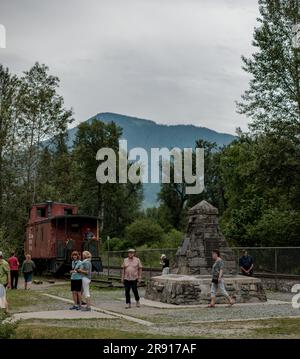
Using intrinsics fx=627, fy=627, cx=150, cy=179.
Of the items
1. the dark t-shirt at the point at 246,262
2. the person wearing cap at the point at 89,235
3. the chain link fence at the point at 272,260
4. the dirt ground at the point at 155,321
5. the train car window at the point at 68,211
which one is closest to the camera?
the dirt ground at the point at 155,321

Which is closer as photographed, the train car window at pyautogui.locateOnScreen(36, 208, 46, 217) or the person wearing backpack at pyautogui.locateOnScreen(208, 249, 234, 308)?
the person wearing backpack at pyautogui.locateOnScreen(208, 249, 234, 308)

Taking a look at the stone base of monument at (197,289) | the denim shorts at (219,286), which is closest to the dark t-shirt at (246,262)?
the stone base of monument at (197,289)

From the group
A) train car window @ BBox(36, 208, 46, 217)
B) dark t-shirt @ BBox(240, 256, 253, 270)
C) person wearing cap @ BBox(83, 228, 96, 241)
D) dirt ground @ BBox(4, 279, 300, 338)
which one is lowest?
dirt ground @ BBox(4, 279, 300, 338)

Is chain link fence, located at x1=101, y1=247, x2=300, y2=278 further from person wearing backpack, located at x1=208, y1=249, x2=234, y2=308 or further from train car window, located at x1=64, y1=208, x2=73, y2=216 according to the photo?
train car window, located at x1=64, y1=208, x2=73, y2=216

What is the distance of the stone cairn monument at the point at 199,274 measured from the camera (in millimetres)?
19438

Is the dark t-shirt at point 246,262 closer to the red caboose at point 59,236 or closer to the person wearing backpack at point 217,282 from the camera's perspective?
the person wearing backpack at point 217,282

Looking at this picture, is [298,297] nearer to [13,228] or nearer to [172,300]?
[172,300]

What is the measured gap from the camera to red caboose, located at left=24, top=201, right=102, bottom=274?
3516 cm

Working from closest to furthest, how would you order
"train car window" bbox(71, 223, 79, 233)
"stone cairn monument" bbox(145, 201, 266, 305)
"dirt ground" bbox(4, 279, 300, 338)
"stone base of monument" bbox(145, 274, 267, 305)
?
"dirt ground" bbox(4, 279, 300, 338)
"stone base of monument" bbox(145, 274, 267, 305)
"stone cairn monument" bbox(145, 201, 266, 305)
"train car window" bbox(71, 223, 79, 233)

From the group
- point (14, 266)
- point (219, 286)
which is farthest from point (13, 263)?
point (219, 286)

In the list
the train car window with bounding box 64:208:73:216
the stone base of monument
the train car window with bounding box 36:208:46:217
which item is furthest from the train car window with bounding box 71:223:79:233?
the stone base of monument

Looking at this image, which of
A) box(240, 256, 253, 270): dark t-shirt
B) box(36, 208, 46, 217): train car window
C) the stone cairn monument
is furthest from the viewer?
box(36, 208, 46, 217): train car window

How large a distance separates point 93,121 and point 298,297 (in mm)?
60044
